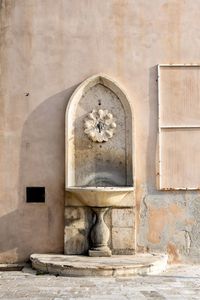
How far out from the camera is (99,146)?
292 inches

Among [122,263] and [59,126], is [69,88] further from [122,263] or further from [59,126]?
[122,263]

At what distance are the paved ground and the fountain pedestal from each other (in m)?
0.83

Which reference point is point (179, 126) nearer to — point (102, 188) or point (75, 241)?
point (102, 188)

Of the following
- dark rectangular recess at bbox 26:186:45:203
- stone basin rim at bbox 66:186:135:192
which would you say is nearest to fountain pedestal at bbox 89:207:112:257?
stone basin rim at bbox 66:186:135:192

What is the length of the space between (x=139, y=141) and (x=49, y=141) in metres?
1.32

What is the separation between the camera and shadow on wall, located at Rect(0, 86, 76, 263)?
723 centimetres

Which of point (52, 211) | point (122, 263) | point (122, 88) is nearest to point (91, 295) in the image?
point (122, 263)

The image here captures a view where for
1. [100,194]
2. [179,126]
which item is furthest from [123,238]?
[179,126]

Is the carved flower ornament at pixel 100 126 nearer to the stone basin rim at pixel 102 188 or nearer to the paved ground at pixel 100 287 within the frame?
the stone basin rim at pixel 102 188

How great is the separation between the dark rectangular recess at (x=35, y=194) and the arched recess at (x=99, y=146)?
0.47 meters

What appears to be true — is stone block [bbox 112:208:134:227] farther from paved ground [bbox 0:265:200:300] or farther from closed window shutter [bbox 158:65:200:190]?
paved ground [bbox 0:265:200:300]

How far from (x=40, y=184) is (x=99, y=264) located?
1.57 metres

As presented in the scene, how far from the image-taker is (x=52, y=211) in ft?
23.9

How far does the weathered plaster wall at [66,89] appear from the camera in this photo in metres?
7.27
